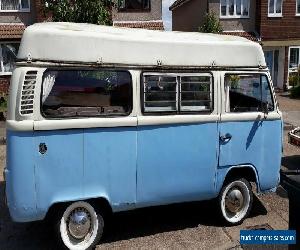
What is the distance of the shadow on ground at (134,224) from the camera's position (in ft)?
19.2

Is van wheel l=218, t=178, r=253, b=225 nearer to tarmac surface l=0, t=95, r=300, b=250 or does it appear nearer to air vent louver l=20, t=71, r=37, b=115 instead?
tarmac surface l=0, t=95, r=300, b=250

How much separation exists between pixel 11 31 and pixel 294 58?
1752cm

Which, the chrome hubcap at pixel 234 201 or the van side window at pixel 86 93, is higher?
the van side window at pixel 86 93

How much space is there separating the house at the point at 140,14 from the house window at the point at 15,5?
440 centimetres

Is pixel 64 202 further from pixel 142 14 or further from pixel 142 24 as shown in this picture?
pixel 142 14

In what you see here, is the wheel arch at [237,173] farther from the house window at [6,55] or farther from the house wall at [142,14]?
the house window at [6,55]

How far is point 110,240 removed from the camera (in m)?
5.82

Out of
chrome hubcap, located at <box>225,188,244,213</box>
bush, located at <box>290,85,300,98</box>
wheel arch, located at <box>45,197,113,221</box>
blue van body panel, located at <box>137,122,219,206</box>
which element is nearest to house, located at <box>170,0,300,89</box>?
bush, located at <box>290,85,300,98</box>

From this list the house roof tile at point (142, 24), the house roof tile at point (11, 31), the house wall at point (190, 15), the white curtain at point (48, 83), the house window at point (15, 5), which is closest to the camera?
the white curtain at point (48, 83)

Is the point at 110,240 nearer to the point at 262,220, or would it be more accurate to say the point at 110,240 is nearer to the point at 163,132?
the point at 163,132

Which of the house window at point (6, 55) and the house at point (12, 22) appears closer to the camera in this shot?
the house at point (12, 22)

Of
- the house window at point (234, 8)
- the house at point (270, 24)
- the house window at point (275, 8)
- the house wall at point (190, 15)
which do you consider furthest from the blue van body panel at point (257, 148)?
the house window at point (275, 8)

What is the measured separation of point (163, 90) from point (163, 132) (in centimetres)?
62

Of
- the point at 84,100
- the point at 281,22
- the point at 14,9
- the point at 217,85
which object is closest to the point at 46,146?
the point at 84,100
